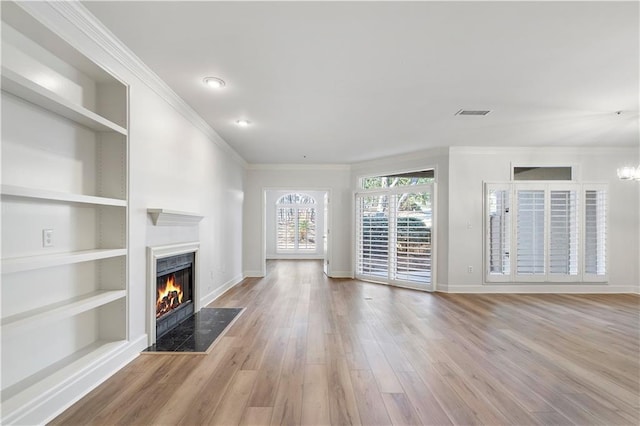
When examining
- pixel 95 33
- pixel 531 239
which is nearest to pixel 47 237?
pixel 95 33

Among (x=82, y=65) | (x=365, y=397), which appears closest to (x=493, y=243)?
(x=365, y=397)

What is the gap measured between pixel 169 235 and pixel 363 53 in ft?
8.46

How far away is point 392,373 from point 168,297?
2.45 meters

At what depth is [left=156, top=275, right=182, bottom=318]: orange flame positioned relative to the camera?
2998mm

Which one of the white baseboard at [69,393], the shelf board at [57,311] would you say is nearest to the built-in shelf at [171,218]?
the shelf board at [57,311]

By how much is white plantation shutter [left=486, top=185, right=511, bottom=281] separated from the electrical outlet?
5626mm

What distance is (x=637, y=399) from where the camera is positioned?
1.96 m

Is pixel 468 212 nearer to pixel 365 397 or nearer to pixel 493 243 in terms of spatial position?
pixel 493 243

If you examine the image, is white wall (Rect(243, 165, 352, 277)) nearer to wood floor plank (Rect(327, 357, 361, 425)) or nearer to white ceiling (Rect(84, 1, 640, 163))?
white ceiling (Rect(84, 1, 640, 163))

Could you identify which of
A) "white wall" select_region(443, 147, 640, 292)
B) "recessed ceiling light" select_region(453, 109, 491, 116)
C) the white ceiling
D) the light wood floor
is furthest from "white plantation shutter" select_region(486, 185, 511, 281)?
"recessed ceiling light" select_region(453, 109, 491, 116)

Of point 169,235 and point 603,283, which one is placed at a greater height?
point 169,235

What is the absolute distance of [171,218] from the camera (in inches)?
117

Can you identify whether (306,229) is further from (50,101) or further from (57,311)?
(50,101)

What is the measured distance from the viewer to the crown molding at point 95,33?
5.49ft
